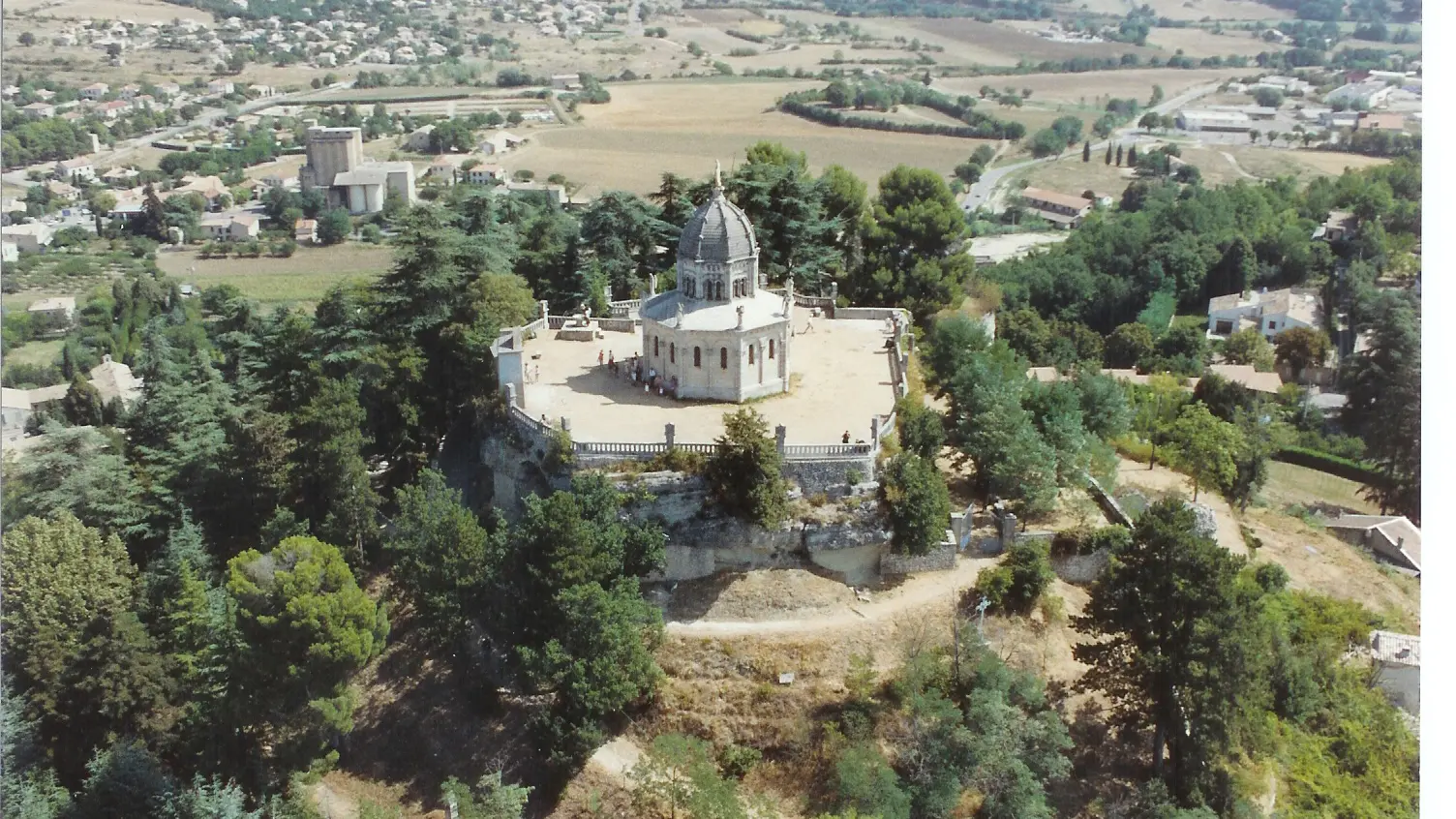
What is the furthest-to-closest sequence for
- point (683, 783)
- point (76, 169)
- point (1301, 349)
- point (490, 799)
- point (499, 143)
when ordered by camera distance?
point (499, 143) → point (76, 169) → point (1301, 349) → point (683, 783) → point (490, 799)

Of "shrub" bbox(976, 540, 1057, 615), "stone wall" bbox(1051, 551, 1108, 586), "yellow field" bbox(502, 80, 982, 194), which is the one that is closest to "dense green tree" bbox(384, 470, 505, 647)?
"shrub" bbox(976, 540, 1057, 615)

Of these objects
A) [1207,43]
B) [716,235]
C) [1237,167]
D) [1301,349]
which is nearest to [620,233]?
[716,235]

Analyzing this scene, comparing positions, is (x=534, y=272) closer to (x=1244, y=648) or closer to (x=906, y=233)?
(x=906, y=233)

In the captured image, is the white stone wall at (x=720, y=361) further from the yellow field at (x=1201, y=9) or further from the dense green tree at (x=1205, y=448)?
the yellow field at (x=1201, y=9)

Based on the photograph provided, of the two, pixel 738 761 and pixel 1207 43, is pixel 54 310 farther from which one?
pixel 1207 43

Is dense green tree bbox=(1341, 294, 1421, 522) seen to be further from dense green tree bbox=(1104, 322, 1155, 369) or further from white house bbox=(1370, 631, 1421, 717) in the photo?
white house bbox=(1370, 631, 1421, 717)

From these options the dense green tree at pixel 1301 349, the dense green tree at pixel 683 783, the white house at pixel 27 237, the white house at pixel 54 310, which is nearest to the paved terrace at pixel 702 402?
the dense green tree at pixel 683 783
